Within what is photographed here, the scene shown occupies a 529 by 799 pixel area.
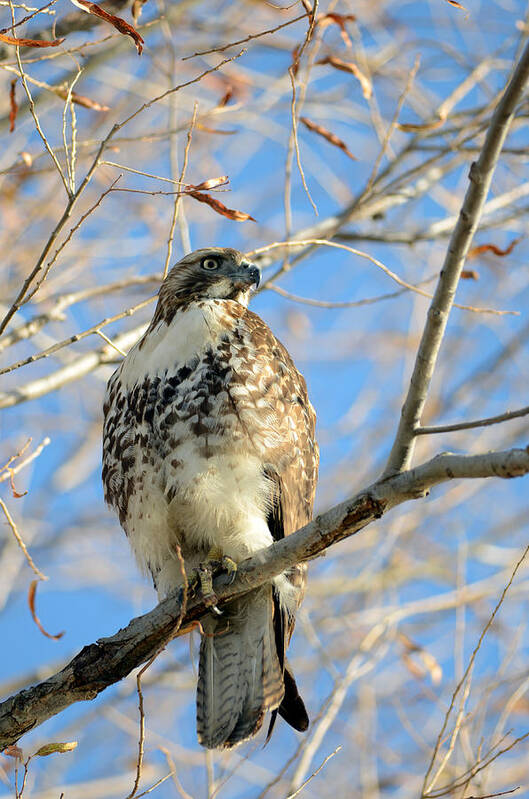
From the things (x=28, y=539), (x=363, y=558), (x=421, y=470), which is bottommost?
(x=421, y=470)

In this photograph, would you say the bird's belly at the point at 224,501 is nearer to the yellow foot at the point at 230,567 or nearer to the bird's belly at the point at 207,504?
the bird's belly at the point at 207,504

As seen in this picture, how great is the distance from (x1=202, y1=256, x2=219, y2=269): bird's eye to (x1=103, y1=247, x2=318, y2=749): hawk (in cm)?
39

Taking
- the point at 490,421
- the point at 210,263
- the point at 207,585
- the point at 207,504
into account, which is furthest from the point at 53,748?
the point at 210,263

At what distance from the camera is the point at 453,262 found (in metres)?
2.33

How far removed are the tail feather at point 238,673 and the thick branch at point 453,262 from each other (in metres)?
1.63

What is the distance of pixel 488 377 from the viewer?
7844mm

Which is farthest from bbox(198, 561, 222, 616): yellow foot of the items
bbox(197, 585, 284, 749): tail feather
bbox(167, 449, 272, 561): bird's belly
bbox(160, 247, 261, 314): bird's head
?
bbox(160, 247, 261, 314): bird's head

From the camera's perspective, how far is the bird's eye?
4.45 metres

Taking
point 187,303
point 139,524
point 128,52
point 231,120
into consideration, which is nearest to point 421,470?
point 139,524

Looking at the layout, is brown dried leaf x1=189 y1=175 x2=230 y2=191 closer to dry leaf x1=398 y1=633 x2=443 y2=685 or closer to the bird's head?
the bird's head

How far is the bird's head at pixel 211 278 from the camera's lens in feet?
14.3

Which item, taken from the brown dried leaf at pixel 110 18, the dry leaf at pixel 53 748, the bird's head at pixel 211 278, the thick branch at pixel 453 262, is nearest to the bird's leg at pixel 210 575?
the dry leaf at pixel 53 748

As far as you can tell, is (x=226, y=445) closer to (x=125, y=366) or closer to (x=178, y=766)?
(x=125, y=366)

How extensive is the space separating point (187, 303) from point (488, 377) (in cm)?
428
